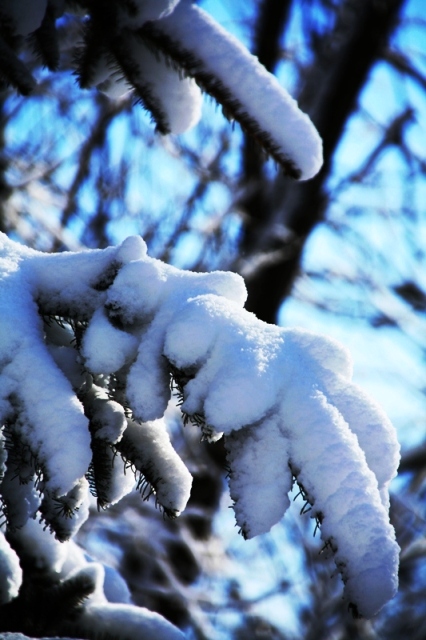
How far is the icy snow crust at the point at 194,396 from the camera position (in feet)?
2.54

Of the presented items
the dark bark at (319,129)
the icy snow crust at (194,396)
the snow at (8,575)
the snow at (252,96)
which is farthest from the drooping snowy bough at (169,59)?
the dark bark at (319,129)

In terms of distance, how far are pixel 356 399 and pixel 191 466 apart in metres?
4.20

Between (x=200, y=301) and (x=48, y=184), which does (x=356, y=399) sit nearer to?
(x=200, y=301)

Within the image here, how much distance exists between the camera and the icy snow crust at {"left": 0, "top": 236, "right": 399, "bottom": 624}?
0.77m

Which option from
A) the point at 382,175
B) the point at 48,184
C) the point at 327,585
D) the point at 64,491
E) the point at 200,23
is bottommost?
the point at 327,585

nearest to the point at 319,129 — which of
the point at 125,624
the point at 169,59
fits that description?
the point at 169,59

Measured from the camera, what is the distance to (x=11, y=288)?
959 millimetres

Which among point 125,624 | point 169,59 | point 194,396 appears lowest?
point 125,624

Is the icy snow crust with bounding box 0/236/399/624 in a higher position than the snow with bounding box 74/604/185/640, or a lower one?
higher

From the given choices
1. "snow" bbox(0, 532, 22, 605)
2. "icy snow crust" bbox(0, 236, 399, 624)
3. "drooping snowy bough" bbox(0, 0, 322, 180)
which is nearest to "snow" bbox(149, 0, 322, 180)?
"drooping snowy bough" bbox(0, 0, 322, 180)

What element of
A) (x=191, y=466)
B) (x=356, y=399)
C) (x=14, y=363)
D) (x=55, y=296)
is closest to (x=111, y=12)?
(x=55, y=296)

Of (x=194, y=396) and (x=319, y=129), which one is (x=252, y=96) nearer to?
(x=194, y=396)

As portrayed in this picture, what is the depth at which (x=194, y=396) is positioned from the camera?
837 millimetres

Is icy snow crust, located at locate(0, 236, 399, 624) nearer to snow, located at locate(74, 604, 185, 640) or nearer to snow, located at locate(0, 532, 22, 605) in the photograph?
snow, located at locate(0, 532, 22, 605)
